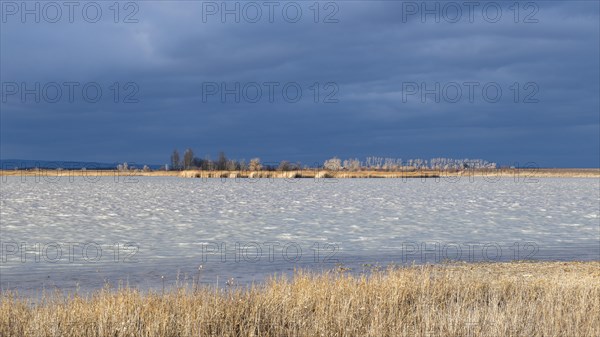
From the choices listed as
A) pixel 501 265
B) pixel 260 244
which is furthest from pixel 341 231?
pixel 501 265

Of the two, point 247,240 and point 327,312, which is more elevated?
point 327,312

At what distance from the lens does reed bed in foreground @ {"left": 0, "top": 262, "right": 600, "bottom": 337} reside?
32.7 ft

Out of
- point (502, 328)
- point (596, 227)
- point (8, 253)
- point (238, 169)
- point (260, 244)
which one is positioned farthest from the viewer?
point (238, 169)

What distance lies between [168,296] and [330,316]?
9.42ft

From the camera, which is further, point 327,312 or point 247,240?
point 247,240

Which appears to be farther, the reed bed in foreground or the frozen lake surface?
the frozen lake surface

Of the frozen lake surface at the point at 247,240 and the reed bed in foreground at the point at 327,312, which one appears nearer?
the reed bed in foreground at the point at 327,312

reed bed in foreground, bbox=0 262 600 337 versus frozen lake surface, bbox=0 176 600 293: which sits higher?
reed bed in foreground, bbox=0 262 600 337

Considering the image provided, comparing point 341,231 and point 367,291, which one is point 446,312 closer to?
point 367,291

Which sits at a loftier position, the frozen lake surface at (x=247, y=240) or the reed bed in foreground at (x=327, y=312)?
the reed bed in foreground at (x=327, y=312)

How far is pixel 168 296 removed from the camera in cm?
1138

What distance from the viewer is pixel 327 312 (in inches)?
430

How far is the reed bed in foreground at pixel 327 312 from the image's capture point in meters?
9.95

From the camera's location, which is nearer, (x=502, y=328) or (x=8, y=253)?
(x=502, y=328)
